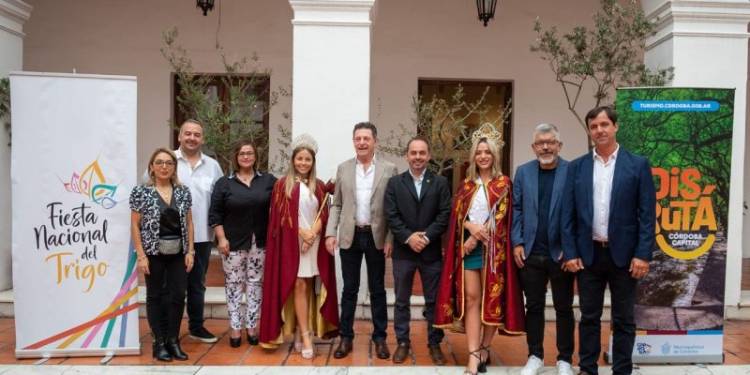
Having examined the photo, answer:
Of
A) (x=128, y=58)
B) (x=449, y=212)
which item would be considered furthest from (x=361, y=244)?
(x=128, y=58)

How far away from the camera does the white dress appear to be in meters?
4.46

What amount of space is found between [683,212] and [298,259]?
9.47 ft

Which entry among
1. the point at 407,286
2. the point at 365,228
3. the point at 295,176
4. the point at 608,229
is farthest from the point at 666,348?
the point at 295,176

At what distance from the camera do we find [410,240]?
4.15 meters

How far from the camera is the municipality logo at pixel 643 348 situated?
14.4ft

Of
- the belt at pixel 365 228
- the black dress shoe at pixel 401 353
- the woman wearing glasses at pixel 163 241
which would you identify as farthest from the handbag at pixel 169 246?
the black dress shoe at pixel 401 353

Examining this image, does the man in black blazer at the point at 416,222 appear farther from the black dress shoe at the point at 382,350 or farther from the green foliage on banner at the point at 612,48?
the green foliage on banner at the point at 612,48

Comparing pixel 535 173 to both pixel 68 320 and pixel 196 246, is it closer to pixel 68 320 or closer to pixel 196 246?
pixel 196 246

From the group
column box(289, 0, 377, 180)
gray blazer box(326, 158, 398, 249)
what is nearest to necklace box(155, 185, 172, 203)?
gray blazer box(326, 158, 398, 249)

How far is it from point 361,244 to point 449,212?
71 cm

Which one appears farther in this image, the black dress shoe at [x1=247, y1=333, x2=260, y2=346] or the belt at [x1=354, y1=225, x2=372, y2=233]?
the black dress shoe at [x1=247, y1=333, x2=260, y2=346]

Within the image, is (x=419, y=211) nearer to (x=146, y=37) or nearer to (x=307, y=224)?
(x=307, y=224)

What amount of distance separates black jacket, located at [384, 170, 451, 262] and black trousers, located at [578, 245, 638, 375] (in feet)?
3.35

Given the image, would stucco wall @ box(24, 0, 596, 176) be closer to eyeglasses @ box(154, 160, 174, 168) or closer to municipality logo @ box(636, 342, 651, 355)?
eyeglasses @ box(154, 160, 174, 168)
